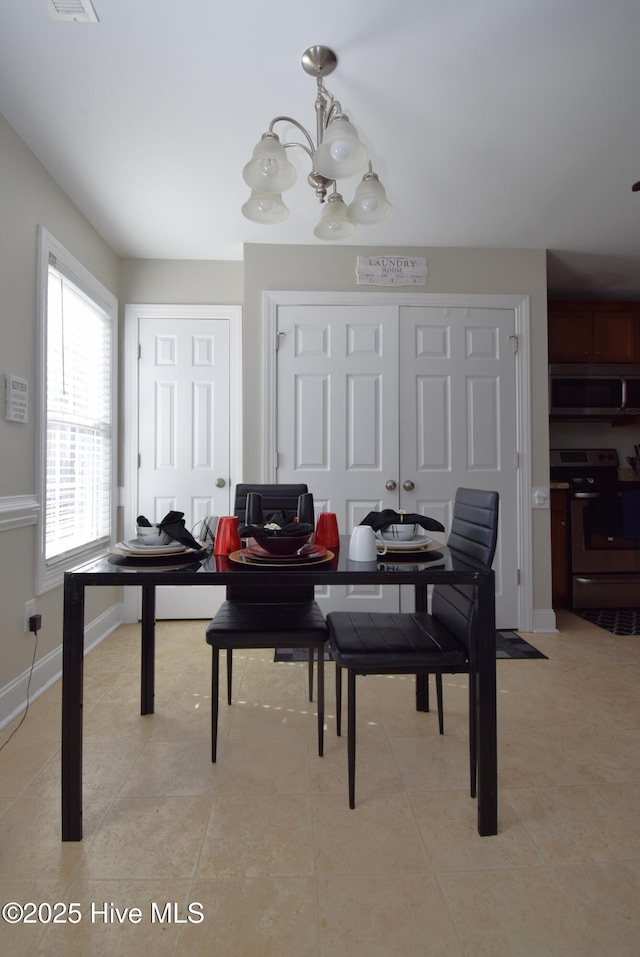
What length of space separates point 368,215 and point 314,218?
1.30 metres

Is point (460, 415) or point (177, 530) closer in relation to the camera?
point (177, 530)

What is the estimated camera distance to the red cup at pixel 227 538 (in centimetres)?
174

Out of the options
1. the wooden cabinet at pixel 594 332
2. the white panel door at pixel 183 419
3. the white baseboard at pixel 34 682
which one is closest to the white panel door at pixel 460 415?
the wooden cabinet at pixel 594 332

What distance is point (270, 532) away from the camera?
1.52m

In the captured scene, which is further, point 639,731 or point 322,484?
point 322,484

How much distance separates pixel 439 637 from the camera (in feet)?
5.74

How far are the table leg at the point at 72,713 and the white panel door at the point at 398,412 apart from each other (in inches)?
77.0

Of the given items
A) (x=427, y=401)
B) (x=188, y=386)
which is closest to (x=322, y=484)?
(x=427, y=401)

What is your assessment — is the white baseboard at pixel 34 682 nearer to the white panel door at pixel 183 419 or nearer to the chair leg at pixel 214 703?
the white panel door at pixel 183 419

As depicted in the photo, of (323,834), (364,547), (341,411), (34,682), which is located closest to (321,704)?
(323,834)

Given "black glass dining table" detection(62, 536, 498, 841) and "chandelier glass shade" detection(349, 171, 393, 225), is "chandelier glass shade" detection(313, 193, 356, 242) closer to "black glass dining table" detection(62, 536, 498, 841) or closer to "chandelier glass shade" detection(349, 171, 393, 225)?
"chandelier glass shade" detection(349, 171, 393, 225)

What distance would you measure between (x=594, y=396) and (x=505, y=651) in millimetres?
2163

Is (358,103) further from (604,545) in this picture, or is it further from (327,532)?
(604,545)

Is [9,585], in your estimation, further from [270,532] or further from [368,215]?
[368,215]
